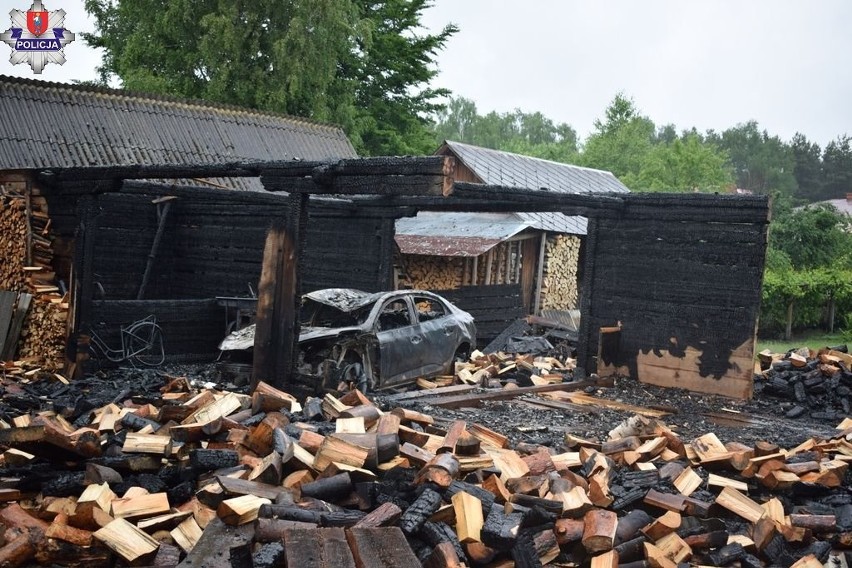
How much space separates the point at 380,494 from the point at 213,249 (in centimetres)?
1182

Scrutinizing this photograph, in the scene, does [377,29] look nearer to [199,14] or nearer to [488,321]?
[199,14]

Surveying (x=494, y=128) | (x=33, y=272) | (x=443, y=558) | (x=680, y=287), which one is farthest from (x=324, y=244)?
(x=494, y=128)

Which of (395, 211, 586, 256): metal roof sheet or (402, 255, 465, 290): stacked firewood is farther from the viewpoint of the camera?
(402, 255, 465, 290): stacked firewood

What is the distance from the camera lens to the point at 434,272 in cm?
2050

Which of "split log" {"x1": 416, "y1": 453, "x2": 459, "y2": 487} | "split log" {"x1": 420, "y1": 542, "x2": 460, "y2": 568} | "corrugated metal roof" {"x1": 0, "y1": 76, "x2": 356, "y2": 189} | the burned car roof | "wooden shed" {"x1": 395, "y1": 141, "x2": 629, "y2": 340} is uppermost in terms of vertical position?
"corrugated metal roof" {"x1": 0, "y1": 76, "x2": 356, "y2": 189}

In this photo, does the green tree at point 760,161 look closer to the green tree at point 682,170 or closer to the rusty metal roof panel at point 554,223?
the green tree at point 682,170

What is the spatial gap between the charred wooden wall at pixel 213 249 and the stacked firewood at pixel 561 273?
→ 723 cm

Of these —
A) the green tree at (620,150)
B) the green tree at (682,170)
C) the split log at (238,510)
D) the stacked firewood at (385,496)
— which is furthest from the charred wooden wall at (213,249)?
the green tree at (620,150)

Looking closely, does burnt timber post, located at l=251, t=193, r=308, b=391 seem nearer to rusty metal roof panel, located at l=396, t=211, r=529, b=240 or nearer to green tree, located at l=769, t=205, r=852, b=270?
rusty metal roof panel, located at l=396, t=211, r=529, b=240

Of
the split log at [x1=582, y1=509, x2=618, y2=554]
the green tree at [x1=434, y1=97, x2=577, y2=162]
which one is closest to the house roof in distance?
the split log at [x1=582, y1=509, x2=618, y2=554]

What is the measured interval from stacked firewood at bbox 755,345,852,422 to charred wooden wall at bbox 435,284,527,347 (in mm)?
7421

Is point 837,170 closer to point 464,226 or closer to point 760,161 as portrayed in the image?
point 760,161

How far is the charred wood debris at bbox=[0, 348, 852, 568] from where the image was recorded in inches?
204

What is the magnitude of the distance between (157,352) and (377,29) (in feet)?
66.4
